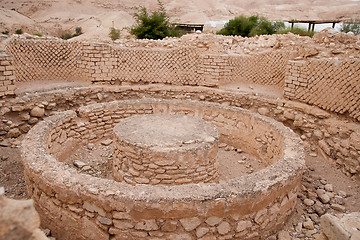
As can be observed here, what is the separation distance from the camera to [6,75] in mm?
6180

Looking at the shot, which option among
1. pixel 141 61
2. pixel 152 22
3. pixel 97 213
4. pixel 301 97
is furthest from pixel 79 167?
pixel 152 22

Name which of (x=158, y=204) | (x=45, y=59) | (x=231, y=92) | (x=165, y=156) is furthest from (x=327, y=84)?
(x=45, y=59)

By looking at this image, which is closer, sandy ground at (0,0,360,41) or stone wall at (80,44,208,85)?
stone wall at (80,44,208,85)

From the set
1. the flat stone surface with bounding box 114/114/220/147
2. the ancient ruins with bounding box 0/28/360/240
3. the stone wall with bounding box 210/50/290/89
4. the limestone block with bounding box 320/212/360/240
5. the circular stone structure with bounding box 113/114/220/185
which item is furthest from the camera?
the stone wall with bounding box 210/50/290/89

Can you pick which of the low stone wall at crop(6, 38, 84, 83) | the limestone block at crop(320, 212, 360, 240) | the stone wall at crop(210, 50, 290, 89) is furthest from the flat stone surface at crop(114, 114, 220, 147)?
the low stone wall at crop(6, 38, 84, 83)

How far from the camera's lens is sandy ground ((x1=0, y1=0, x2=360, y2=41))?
20.9m

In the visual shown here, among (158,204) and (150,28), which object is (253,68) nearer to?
(150,28)

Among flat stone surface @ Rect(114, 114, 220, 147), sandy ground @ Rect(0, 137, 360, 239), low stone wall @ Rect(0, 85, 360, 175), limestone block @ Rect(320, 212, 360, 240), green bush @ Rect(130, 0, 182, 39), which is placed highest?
green bush @ Rect(130, 0, 182, 39)

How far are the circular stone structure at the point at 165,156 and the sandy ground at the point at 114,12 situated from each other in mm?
15451

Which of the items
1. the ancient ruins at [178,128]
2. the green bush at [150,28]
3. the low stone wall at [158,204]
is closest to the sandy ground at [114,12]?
the green bush at [150,28]

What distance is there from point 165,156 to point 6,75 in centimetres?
462

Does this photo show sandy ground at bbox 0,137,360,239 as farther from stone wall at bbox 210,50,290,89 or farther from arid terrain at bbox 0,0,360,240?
stone wall at bbox 210,50,290,89

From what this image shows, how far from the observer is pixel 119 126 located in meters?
5.04

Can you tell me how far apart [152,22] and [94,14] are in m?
16.8
